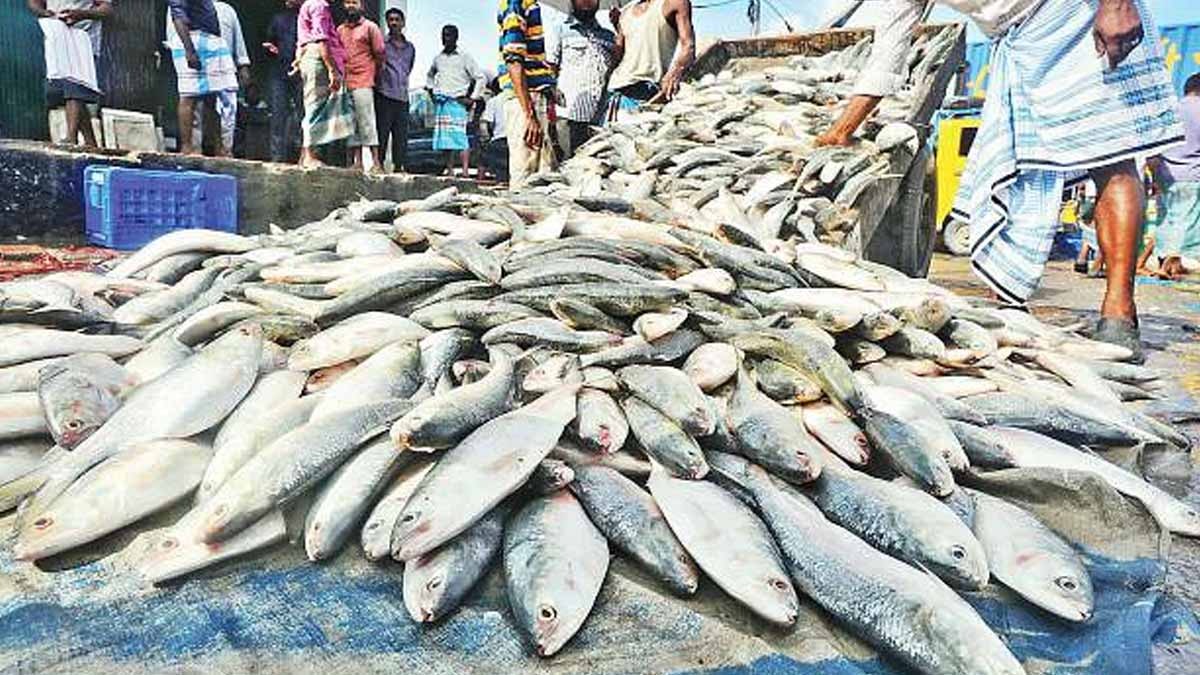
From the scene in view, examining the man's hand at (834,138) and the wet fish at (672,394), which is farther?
the man's hand at (834,138)

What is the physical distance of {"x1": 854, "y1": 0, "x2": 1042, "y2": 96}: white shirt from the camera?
13.7 ft

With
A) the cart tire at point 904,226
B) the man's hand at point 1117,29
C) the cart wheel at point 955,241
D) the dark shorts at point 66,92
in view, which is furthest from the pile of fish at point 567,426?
the cart wheel at point 955,241

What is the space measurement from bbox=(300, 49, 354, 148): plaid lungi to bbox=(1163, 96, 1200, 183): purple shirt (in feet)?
30.9

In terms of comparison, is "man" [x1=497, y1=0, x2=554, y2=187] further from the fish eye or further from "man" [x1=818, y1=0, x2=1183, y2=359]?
the fish eye

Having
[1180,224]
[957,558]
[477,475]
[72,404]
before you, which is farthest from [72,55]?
[1180,224]

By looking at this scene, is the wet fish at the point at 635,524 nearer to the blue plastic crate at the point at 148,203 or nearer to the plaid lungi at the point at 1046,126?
the plaid lungi at the point at 1046,126

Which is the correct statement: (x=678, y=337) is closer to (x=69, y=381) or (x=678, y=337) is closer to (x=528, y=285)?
(x=528, y=285)

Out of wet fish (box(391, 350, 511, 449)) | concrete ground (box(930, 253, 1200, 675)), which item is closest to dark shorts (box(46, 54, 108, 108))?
wet fish (box(391, 350, 511, 449))

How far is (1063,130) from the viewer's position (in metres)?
4.00

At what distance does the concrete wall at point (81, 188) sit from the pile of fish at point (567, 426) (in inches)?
133

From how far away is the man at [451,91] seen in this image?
12.0 metres

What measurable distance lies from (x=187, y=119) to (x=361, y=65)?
5.54 ft

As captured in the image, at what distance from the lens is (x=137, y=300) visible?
9.87 ft

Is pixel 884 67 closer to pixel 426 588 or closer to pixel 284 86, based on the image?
pixel 426 588
